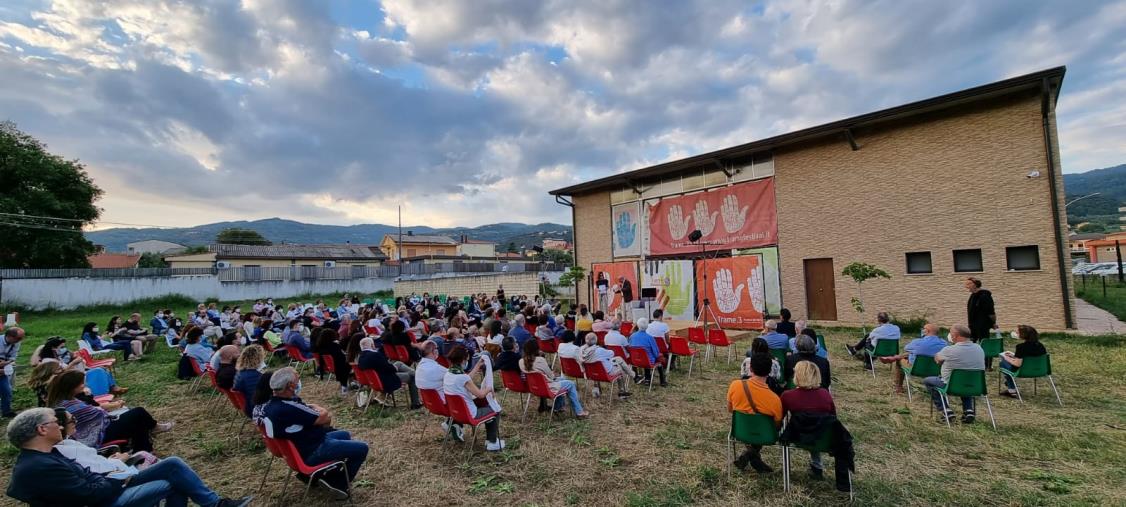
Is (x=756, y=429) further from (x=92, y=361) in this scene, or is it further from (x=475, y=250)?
(x=475, y=250)

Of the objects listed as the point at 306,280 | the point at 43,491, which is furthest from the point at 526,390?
the point at 306,280

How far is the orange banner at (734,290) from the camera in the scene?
48.5ft

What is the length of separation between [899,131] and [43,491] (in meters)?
17.1

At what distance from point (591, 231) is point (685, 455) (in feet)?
53.6

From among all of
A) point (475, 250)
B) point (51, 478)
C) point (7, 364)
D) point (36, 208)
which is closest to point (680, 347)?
point (51, 478)

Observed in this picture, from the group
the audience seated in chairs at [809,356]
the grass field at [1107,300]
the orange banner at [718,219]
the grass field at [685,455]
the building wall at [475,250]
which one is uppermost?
the building wall at [475,250]

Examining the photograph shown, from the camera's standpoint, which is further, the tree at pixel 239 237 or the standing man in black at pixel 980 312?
the tree at pixel 239 237

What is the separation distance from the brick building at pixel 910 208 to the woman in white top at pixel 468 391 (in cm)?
1213

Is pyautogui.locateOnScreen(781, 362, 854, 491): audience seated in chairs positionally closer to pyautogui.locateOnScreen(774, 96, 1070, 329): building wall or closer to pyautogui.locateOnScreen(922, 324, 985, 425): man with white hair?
pyautogui.locateOnScreen(922, 324, 985, 425): man with white hair

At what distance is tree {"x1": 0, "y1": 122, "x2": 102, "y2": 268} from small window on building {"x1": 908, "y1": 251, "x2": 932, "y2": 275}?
3893cm

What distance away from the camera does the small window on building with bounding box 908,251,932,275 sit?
12414mm

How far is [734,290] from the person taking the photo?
15281 mm

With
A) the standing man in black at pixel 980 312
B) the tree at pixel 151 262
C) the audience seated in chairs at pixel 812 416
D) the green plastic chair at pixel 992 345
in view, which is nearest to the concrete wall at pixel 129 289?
the audience seated in chairs at pixel 812 416

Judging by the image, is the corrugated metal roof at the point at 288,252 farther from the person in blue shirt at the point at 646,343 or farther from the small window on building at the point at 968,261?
the small window on building at the point at 968,261
